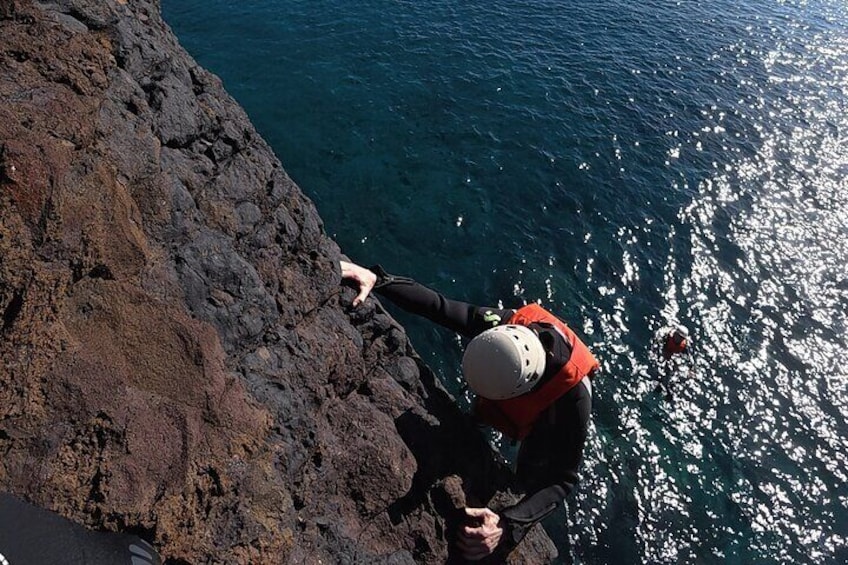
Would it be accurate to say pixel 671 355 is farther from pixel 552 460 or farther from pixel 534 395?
pixel 534 395

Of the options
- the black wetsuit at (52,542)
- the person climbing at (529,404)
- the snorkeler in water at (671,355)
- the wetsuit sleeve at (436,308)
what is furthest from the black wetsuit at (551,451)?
the snorkeler in water at (671,355)

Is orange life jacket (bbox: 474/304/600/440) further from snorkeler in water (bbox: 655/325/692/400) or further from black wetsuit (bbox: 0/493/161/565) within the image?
snorkeler in water (bbox: 655/325/692/400)

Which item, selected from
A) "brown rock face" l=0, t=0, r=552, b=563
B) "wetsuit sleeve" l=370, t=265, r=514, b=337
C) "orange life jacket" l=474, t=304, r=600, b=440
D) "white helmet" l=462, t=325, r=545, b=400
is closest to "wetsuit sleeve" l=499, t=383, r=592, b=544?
"orange life jacket" l=474, t=304, r=600, b=440

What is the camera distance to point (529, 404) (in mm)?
6793

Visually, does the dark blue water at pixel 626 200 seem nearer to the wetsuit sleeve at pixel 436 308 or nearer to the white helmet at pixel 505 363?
the wetsuit sleeve at pixel 436 308

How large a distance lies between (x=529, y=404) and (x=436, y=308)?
2010 millimetres

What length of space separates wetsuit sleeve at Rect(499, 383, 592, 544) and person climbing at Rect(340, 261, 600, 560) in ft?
0.04

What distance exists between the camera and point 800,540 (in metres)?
11.2

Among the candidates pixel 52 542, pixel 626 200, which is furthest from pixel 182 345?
pixel 626 200

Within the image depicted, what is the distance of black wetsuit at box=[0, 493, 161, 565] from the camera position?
10.3 ft

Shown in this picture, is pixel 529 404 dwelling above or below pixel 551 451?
above

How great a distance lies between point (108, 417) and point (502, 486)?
474cm

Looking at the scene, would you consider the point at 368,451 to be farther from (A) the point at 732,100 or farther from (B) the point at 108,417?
(A) the point at 732,100

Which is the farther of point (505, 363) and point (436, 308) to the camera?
point (436, 308)
